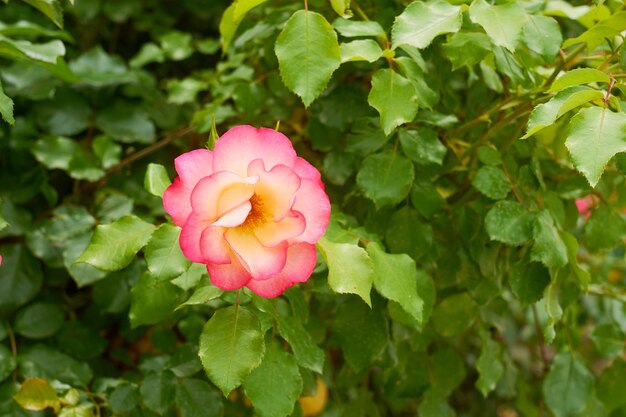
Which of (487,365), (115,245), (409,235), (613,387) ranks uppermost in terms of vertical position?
(115,245)

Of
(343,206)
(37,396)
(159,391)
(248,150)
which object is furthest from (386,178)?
(37,396)

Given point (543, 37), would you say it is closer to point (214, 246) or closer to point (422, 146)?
point (422, 146)

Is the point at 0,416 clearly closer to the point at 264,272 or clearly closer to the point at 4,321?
the point at 4,321

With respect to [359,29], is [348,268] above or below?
below

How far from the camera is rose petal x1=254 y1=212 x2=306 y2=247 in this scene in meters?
0.64

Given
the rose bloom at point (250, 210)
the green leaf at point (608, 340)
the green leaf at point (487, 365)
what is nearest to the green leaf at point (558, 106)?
the rose bloom at point (250, 210)

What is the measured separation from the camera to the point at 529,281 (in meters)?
0.88

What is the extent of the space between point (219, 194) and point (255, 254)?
63 millimetres

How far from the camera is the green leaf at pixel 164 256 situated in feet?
2.37

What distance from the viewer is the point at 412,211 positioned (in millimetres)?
928

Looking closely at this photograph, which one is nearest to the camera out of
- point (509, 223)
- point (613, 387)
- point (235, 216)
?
point (235, 216)

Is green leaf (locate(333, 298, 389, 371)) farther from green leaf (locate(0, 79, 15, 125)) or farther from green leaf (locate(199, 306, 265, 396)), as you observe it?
green leaf (locate(0, 79, 15, 125))

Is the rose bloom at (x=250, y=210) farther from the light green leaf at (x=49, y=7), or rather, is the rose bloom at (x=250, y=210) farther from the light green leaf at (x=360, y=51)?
the light green leaf at (x=49, y=7)

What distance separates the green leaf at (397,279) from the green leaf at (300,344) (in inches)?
4.3
